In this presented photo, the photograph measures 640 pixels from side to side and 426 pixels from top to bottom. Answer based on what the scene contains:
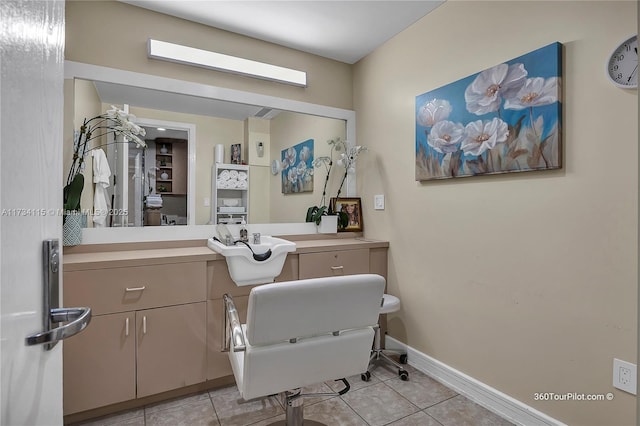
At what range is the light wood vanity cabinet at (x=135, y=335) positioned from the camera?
68.1 inches

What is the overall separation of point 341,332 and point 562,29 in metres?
1.75

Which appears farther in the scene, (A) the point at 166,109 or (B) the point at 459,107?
(A) the point at 166,109

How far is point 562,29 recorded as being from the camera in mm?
1571

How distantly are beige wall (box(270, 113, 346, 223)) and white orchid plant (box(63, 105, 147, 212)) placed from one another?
0.99 meters

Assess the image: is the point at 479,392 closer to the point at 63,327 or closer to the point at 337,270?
the point at 337,270

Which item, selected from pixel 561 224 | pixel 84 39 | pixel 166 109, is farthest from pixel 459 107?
pixel 84 39

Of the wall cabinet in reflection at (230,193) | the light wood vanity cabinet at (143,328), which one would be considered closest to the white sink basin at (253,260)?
the light wood vanity cabinet at (143,328)

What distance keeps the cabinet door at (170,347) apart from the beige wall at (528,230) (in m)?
1.48

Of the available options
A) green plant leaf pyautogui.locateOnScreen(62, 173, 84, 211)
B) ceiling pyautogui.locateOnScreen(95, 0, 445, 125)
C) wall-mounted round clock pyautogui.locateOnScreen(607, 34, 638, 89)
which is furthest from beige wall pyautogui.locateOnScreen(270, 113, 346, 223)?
wall-mounted round clock pyautogui.locateOnScreen(607, 34, 638, 89)

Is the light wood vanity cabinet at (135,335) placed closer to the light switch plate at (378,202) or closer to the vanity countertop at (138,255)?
the vanity countertop at (138,255)

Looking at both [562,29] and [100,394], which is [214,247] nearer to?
[100,394]

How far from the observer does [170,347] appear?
1933 mm

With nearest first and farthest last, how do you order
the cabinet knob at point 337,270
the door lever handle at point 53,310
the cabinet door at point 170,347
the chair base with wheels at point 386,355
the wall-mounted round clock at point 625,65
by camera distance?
the door lever handle at point 53,310, the wall-mounted round clock at point 625,65, the cabinet door at point 170,347, the chair base with wheels at point 386,355, the cabinet knob at point 337,270

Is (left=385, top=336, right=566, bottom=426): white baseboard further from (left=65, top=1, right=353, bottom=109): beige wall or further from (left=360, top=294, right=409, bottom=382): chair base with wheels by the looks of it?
(left=65, top=1, right=353, bottom=109): beige wall
